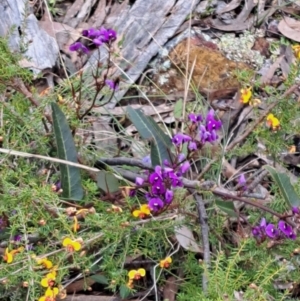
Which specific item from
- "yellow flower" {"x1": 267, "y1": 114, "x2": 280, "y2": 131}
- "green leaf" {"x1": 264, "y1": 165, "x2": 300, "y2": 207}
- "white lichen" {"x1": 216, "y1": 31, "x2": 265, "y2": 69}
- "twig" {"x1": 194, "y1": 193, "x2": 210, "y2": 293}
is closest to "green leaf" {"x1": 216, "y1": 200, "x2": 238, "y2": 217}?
"twig" {"x1": 194, "y1": 193, "x2": 210, "y2": 293}

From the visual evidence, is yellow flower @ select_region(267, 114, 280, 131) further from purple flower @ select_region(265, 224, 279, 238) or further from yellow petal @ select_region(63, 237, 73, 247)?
yellow petal @ select_region(63, 237, 73, 247)

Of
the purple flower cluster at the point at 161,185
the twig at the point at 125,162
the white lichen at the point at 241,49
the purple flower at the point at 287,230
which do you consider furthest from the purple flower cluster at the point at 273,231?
the white lichen at the point at 241,49

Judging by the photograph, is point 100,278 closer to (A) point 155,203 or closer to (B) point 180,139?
(A) point 155,203

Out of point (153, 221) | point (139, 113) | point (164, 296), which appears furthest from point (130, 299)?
point (139, 113)

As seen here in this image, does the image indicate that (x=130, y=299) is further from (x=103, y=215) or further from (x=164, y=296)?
(x=103, y=215)

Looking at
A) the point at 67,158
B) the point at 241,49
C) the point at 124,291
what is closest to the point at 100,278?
the point at 124,291
